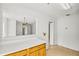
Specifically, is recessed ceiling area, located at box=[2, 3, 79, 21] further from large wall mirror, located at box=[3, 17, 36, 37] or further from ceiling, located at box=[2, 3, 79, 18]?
large wall mirror, located at box=[3, 17, 36, 37]

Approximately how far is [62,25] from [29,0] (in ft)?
2.93

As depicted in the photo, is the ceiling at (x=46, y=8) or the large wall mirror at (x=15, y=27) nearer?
the ceiling at (x=46, y=8)

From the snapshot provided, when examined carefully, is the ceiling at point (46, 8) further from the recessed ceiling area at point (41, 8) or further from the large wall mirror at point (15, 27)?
the large wall mirror at point (15, 27)

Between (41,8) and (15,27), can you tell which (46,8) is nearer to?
(41,8)

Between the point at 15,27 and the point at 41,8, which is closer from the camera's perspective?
the point at 41,8

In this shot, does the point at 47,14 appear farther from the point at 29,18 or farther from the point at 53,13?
the point at 29,18

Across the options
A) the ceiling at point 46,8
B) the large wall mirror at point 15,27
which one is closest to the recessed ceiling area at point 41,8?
the ceiling at point 46,8

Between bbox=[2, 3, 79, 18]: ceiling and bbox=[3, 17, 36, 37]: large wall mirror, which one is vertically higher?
bbox=[2, 3, 79, 18]: ceiling

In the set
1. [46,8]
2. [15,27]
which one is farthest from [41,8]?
[15,27]

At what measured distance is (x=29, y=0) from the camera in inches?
37.4

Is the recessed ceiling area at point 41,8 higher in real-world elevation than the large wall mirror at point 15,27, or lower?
higher

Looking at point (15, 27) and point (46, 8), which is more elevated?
point (46, 8)

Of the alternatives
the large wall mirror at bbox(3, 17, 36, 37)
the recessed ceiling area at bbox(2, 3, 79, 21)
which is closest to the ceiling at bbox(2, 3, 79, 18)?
the recessed ceiling area at bbox(2, 3, 79, 21)

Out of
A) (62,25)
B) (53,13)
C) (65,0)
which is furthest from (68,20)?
(65,0)
